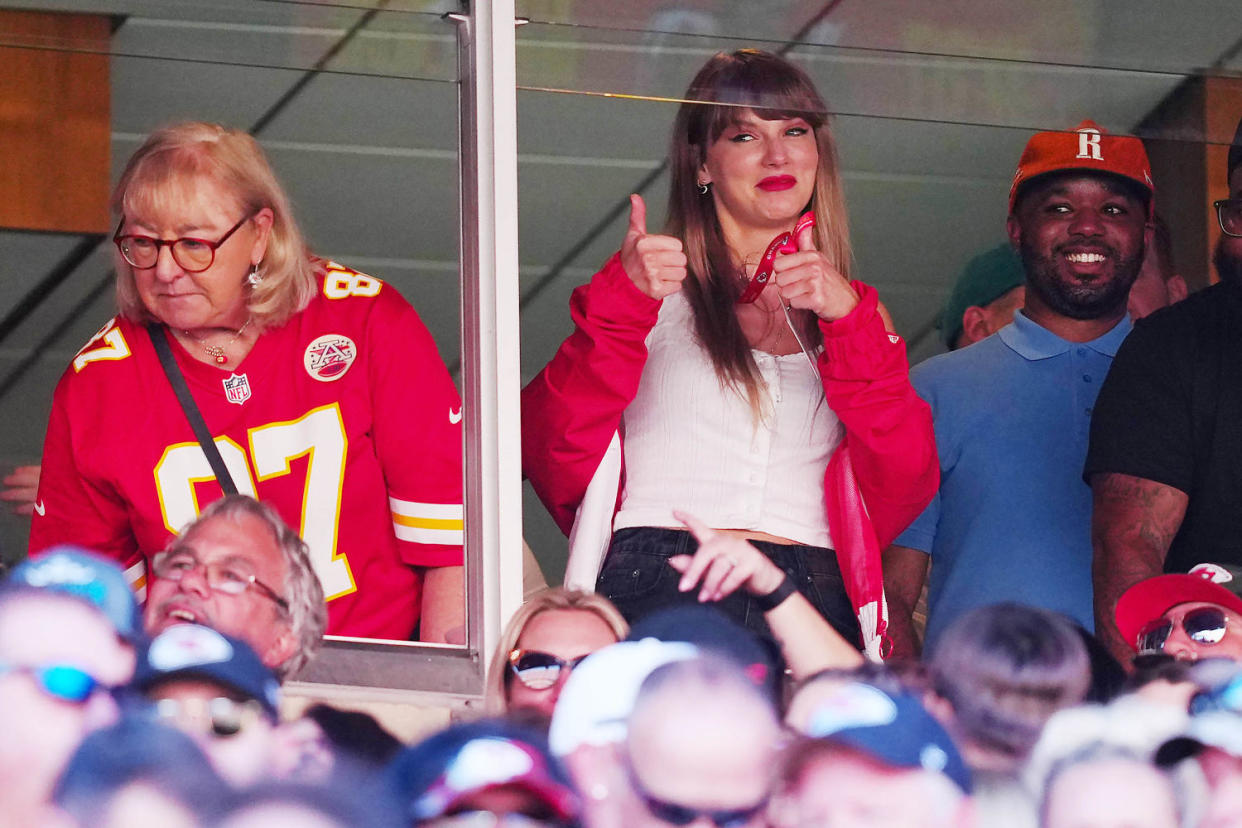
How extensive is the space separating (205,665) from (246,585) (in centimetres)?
32

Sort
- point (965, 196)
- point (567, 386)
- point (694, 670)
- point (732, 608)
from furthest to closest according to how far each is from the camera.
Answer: point (965, 196), point (567, 386), point (732, 608), point (694, 670)

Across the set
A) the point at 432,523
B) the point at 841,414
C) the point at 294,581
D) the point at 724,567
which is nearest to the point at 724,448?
the point at 841,414

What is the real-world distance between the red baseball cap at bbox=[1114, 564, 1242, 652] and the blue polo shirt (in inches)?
21.0

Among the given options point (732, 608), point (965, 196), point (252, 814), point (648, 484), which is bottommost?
point (252, 814)

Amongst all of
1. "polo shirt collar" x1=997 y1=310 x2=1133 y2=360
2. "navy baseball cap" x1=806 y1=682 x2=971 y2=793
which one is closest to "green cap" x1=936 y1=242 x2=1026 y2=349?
"polo shirt collar" x1=997 y1=310 x2=1133 y2=360

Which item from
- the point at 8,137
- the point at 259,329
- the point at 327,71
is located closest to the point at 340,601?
the point at 259,329

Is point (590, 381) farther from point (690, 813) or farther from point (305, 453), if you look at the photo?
point (690, 813)

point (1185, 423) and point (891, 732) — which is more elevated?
point (1185, 423)

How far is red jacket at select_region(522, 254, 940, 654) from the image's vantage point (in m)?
2.11

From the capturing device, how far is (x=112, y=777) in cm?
104

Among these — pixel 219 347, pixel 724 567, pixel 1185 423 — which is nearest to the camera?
pixel 724 567

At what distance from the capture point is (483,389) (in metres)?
2.00

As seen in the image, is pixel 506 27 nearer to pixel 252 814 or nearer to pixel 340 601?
pixel 340 601

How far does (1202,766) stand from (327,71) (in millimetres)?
1397
